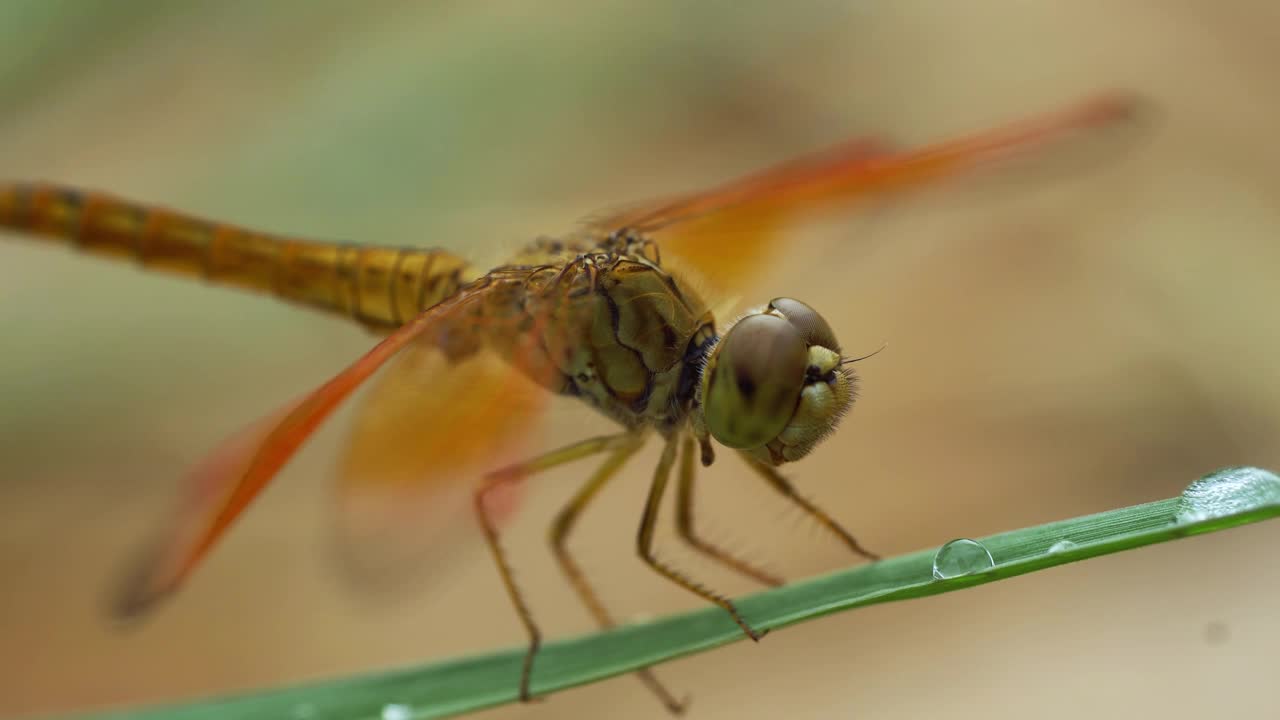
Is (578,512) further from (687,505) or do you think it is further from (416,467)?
(416,467)

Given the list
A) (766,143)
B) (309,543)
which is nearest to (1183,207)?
(766,143)

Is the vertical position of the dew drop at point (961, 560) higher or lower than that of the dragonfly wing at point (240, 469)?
lower

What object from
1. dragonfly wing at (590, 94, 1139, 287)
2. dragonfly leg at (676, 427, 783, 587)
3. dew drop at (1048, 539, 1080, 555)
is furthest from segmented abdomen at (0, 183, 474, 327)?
dew drop at (1048, 539, 1080, 555)

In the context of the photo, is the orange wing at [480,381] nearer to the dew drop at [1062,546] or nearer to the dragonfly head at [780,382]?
the dragonfly head at [780,382]

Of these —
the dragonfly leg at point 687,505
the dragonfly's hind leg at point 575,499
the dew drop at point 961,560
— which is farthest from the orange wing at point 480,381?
the dew drop at point 961,560

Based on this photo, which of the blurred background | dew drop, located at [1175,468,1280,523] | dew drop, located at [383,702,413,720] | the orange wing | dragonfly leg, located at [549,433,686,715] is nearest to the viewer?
dew drop, located at [1175,468,1280,523]

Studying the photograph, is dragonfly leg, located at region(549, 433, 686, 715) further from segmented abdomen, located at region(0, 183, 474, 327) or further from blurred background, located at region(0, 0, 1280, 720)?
segmented abdomen, located at region(0, 183, 474, 327)

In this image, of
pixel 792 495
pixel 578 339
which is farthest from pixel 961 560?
pixel 578 339
